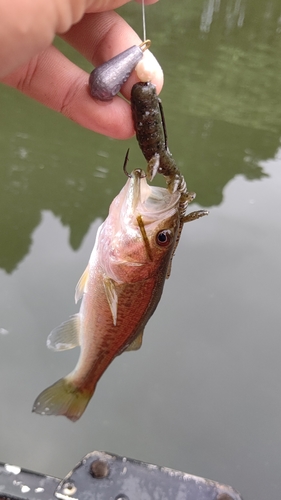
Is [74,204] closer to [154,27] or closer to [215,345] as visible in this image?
[215,345]

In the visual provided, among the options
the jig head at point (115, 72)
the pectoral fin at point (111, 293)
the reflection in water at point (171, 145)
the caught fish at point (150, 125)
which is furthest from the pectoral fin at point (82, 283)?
the reflection in water at point (171, 145)

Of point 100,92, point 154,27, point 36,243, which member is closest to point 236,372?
point 36,243

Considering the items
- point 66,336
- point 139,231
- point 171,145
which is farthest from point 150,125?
point 171,145

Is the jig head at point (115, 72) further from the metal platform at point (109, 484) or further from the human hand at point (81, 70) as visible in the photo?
the metal platform at point (109, 484)

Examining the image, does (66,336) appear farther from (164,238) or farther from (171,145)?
(171,145)

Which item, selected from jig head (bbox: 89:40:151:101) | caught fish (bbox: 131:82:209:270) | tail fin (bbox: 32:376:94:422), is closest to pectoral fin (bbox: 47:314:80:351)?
tail fin (bbox: 32:376:94:422)

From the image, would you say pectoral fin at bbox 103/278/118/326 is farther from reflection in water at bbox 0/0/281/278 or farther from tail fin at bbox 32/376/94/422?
reflection in water at bbox 0/0/281/278
